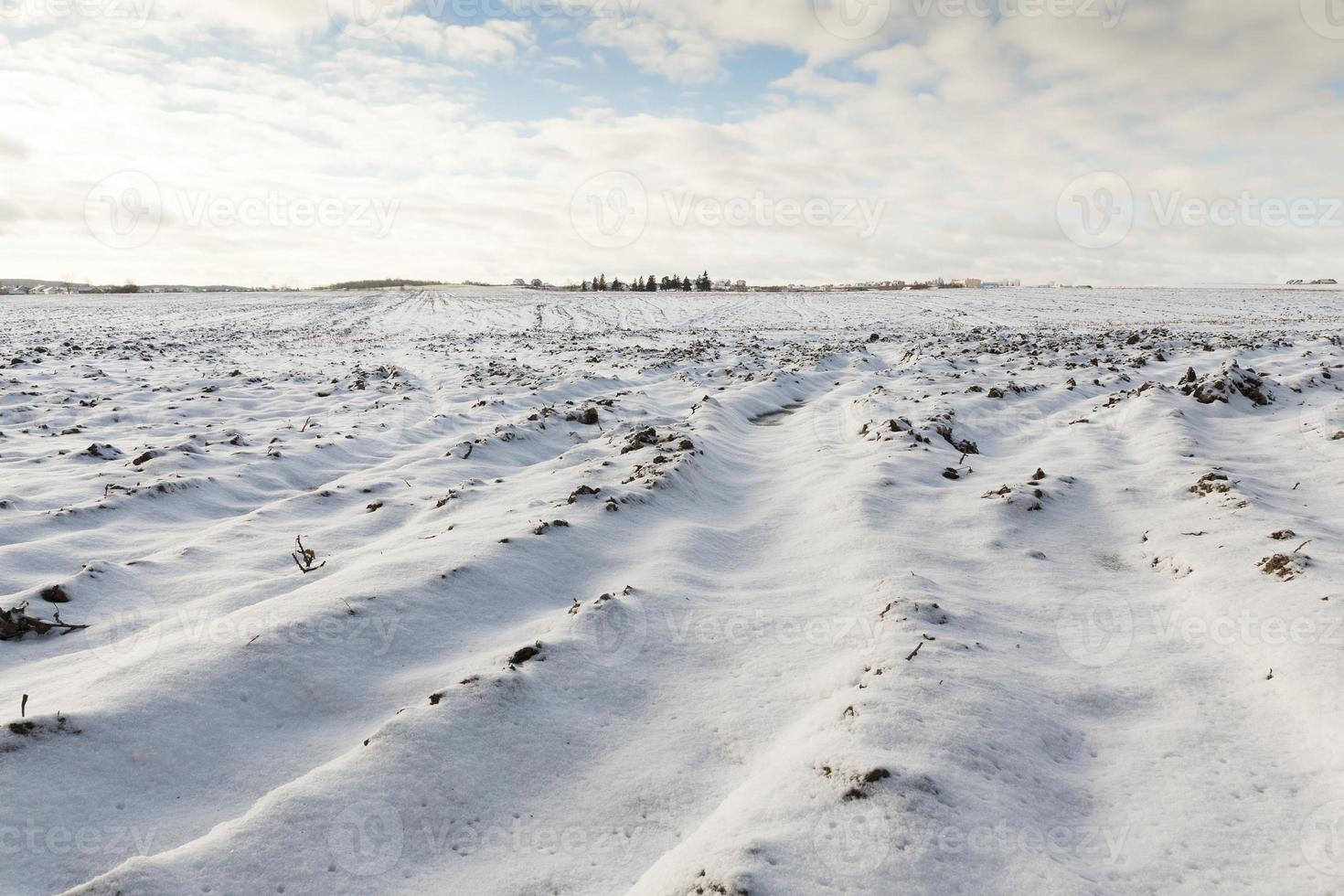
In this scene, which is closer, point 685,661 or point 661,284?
point 685,661

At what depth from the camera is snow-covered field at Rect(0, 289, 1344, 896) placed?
2.35 m

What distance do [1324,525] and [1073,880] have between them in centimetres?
418

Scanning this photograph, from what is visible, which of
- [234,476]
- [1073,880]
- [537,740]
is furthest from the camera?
[234,476]

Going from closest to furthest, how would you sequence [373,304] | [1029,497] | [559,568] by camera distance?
[559,568]
[1029,497]
[373,304]

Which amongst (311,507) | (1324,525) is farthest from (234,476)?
(1324,525)

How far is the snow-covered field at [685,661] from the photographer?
235 cm

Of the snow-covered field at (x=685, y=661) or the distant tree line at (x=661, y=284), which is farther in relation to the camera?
the distant tree line at (x=661, y=284)

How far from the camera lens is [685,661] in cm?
361

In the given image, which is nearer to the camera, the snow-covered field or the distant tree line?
the snow-covered field

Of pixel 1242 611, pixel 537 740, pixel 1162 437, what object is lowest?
pixel 537 740

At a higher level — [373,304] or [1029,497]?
[373,304]

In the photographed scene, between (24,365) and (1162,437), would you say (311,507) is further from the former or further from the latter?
(24,365)

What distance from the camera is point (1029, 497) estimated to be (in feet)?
18.3

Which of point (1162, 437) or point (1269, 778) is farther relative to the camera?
point (1162, 437)
